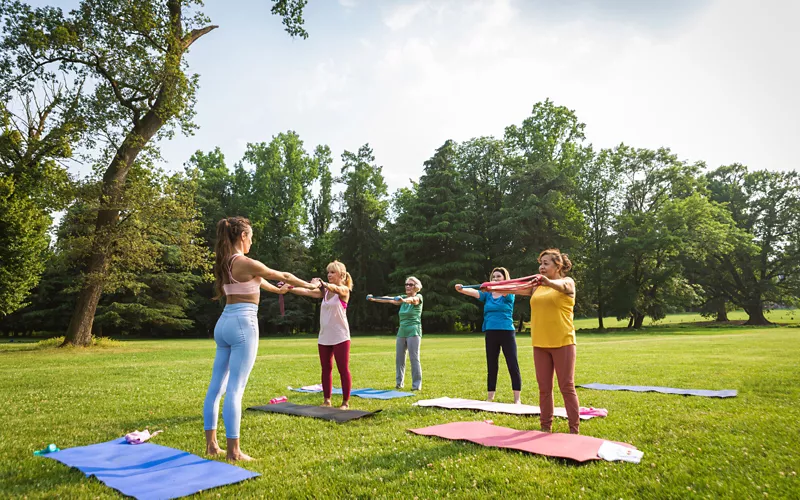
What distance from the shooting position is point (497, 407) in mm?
7570

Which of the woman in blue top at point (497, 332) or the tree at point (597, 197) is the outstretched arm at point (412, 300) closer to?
the woman in blue top at point (497, 332)

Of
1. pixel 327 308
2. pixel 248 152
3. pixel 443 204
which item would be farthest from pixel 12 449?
pixel 248 152

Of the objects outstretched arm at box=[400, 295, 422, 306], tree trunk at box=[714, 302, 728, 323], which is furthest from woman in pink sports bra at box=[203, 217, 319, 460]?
tree trunk at box=[714, 302, 728, 323]

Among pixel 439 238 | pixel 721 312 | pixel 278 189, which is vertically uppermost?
pixel 278 189

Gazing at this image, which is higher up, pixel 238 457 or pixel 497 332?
pixel 497 332

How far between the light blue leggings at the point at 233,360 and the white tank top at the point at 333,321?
2.65 metres

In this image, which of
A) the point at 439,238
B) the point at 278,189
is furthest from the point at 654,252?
the point at 278,189

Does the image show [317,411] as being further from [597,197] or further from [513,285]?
[597,197]

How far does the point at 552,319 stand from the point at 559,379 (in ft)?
2.37

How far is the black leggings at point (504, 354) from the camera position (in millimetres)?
8367

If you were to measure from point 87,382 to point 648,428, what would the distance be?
1183 cm

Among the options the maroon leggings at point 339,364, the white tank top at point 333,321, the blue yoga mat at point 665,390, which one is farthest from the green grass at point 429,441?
the white tank top at point 333,321

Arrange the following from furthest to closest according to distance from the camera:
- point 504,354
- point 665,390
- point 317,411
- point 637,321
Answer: point 637,321 → point 665,390 → point 504,354 → point 317,411

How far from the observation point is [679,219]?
45.7 m
